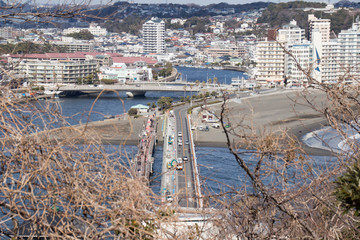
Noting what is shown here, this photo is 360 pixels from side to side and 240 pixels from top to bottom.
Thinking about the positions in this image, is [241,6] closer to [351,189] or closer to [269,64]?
[269,64]

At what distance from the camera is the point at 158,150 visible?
7988mm

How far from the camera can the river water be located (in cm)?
116

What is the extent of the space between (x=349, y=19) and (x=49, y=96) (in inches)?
1177

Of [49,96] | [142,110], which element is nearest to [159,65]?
[142,110]

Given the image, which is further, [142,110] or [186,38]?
[186,38]

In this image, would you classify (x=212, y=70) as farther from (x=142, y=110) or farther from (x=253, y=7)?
(x=253, y=7)

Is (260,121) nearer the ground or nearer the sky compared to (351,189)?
nearer the ground

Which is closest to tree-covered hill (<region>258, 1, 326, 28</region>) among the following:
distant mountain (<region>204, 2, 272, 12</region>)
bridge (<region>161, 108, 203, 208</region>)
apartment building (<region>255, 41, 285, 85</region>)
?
distant mountain (<region>204, 2, 272, 12</region>)

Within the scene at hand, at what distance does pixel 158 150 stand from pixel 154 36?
23.0 meters

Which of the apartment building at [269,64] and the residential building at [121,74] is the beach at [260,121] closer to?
the apartment building at [269,64]

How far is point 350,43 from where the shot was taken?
585 inches

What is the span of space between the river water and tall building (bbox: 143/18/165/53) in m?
7.44

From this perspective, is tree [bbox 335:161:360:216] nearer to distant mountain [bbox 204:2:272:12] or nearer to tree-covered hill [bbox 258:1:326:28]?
tree-covered hill [bbox 258:1:326:28]

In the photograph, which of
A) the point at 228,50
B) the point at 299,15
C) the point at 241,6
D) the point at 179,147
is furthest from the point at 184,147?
the point at 241,6
